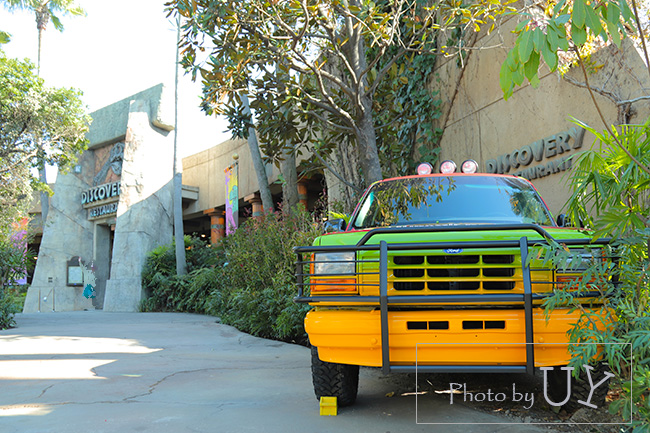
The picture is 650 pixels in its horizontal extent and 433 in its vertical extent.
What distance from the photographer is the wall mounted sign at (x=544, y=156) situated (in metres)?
7.22

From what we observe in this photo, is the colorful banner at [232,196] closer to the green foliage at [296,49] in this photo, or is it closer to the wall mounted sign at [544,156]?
the green foliage at [296,49]

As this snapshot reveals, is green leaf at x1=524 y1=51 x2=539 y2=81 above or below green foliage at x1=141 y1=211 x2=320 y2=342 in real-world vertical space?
above

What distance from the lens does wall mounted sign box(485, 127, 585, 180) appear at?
23.7 ft

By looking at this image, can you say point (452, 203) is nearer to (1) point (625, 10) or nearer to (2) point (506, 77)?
(2) point (506, 77)

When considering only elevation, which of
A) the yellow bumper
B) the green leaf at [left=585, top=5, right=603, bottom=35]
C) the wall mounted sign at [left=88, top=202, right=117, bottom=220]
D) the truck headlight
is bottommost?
the yellow bumper

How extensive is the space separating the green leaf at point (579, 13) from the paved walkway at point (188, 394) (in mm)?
2366

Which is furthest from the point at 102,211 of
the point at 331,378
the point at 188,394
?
the point at 331,378

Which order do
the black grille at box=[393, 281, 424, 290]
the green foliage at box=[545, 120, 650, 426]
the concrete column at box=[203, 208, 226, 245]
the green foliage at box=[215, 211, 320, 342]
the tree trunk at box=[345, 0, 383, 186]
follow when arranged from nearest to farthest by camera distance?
1. the green foliage at box=[545, 120, 650, 426]
2. the black grille at box=[393, 281, 424, 290]
3. the green foliage at box=[215, 211, 320, 342]
4. the tree trunk at box=[345, 0, 383, 186]
5. the concrete column at box=[203, 208, 226, 245]

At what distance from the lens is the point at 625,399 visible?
2592 millimetres

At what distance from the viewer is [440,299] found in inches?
122

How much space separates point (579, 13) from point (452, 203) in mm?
2560

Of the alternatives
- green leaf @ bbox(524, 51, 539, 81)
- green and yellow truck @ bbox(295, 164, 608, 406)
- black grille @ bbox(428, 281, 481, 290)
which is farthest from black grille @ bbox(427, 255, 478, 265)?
green leaf @ bbox(524, 51, 539, 81)

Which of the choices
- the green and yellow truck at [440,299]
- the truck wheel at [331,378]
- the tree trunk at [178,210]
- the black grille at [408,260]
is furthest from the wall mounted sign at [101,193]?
the black grille at [408,260]

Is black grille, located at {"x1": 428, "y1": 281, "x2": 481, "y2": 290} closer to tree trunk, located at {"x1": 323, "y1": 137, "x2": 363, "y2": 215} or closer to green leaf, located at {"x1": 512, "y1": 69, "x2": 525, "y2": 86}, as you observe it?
green leaf, located at {"x1": 512, "y1": 69, "x2": 525, "y2": 86}
